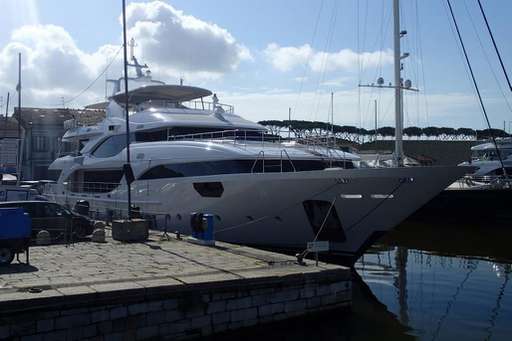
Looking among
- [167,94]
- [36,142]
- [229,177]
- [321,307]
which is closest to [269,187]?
[229,177]

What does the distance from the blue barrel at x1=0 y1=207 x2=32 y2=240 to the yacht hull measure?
5748 mm

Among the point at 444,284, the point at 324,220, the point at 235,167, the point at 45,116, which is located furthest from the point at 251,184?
the point at 45,116

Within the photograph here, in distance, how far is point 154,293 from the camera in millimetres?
8250

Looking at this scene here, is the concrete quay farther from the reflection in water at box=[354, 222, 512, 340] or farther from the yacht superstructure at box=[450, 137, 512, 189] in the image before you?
the yacht superstructure at box=[450, 137, 512, 189]

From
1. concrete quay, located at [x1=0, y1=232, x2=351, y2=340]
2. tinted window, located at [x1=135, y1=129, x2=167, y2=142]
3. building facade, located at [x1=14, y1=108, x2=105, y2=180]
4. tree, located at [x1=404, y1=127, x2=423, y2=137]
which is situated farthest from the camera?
tree, located at [x1=404, y1=127, x2=423, y2=137]

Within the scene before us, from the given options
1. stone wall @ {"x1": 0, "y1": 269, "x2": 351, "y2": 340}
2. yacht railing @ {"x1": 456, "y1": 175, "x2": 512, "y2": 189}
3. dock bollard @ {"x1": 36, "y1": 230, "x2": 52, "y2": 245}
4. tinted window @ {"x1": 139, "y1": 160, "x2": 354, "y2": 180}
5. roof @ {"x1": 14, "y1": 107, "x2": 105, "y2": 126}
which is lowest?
stone wall @ {"x1": 0, "y1": 269, "x2": 351, "y2": 340}

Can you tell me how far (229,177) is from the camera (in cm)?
1459

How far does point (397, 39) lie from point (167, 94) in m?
10.6

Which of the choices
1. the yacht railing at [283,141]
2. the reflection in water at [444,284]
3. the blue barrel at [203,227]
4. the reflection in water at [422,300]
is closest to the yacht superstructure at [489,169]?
the reflection in water at [444,284]

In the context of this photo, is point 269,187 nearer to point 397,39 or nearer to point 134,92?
point 397,39

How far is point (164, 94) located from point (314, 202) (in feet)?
38.8

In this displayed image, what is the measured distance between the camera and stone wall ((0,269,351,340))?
24.1 ft

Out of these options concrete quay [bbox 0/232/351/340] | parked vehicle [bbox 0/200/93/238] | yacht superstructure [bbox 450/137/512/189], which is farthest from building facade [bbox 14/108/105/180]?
concrete quay [bbox 0/232/351/340]

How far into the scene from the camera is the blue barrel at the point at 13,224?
991cm
